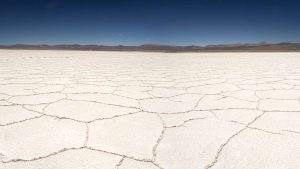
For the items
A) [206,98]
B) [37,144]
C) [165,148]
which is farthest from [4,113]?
[206,98]

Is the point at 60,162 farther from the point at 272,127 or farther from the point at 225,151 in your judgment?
the point at 272,127

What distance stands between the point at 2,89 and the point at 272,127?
1.98 metres

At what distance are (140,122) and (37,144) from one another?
0.51m

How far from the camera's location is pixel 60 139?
1200mm

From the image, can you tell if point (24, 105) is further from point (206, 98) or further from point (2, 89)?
point (206, 98)

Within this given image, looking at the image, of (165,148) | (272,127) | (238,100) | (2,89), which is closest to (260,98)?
(238,100)

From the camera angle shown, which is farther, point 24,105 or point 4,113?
point 24,105

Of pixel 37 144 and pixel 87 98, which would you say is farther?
pixel 87 98

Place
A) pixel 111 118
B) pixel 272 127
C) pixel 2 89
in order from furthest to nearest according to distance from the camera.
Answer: pixel 2 89 < pixel 111 118 < pixel 272 127

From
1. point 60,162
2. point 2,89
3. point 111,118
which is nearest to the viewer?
point 60,162

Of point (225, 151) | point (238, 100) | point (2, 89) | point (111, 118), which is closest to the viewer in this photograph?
point (225, 151)

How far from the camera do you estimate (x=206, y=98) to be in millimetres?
2059

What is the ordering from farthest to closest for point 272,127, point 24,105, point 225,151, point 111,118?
1. point 24,105
2. point 111,118
3. point 272,127
4. point 225,151

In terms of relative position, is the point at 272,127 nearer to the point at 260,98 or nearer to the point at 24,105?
the point at 260,98
